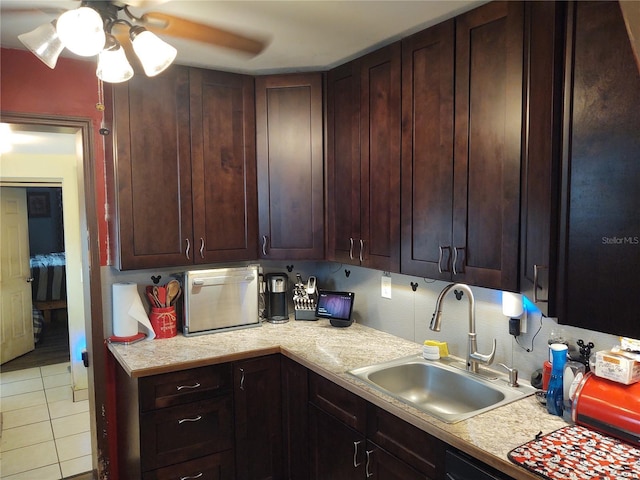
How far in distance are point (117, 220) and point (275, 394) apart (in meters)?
1.20

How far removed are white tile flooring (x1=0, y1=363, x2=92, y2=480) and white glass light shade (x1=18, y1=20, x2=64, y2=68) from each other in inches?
102

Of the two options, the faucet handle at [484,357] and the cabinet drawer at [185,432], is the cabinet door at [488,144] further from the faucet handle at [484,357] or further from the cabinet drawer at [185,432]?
→ the cabinet drawer at [185,432]

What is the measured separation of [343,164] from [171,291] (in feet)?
3.90

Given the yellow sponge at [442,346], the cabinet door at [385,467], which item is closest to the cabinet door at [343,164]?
the yellow sponge at [442,346]

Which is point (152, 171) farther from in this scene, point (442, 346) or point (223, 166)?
point (442, 346)

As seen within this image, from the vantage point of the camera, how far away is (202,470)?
2232 millimetres

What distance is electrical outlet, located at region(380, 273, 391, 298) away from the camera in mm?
2596

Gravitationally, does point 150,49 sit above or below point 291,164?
above

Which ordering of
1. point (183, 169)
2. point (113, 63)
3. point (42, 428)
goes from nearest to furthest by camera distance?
point (113, 63), point (183, 169), point (42, 428)

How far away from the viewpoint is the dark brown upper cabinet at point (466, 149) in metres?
1.58

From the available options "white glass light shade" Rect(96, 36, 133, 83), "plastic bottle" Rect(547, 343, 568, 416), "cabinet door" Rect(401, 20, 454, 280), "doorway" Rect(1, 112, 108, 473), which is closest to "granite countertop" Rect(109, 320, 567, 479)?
"plastic bottle" Rect(547, 343, 568, 416)

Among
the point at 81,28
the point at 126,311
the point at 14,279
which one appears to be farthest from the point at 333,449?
the point at 14,279

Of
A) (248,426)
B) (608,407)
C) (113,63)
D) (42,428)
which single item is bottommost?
(42,428)

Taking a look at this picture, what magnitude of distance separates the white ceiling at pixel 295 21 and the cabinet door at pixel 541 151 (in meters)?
0.37
